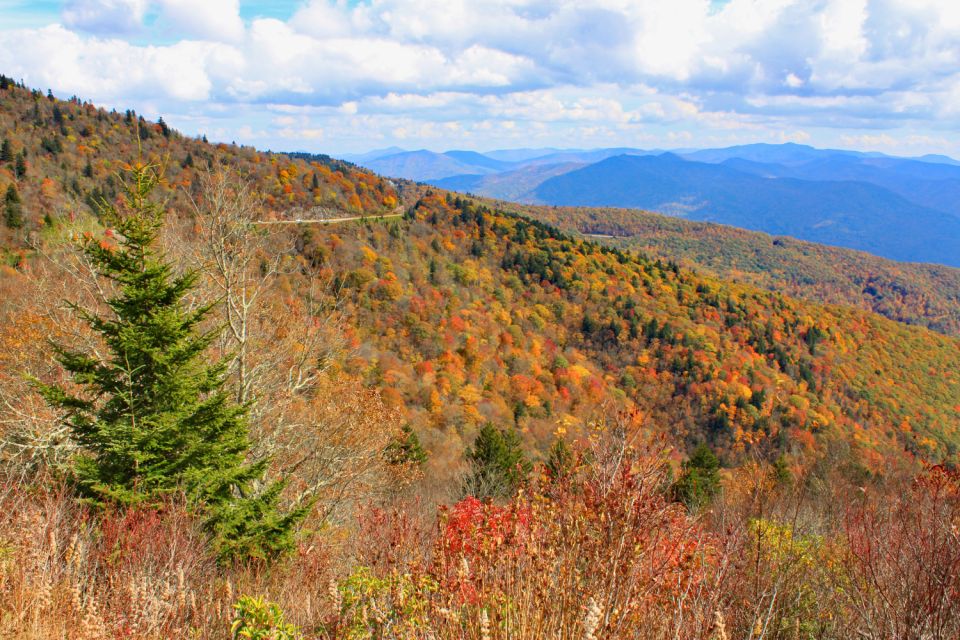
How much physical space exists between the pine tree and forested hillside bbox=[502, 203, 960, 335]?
15744 centimetres

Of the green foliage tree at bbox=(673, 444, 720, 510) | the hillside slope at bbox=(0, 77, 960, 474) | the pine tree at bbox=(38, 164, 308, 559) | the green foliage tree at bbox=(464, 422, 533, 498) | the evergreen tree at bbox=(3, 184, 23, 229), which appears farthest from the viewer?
the hillside slope at bbox=(0, 77, 960, 474)

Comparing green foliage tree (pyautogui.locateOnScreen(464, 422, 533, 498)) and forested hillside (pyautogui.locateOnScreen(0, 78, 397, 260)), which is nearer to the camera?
green foliage tree (pyautogui.locateOnScreen(464, 422, 533, 498))

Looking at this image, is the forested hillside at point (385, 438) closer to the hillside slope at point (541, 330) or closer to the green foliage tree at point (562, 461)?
the green foliage tree at point (562, 461)

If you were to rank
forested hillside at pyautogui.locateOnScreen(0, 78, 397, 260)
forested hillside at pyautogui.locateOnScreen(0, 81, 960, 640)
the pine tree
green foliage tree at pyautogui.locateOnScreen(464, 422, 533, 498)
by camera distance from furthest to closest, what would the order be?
forested hillside at pyautogui.locateOnScreen(0, 78, 397, 260)
green foliage tree at pyautogui.locateOnScreen(464, 422, 533, 498)
the pine tree
forested hillside at pyautogui.locateOnScreen(0, 81, 960, 640)

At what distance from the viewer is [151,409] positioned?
8.09 metres

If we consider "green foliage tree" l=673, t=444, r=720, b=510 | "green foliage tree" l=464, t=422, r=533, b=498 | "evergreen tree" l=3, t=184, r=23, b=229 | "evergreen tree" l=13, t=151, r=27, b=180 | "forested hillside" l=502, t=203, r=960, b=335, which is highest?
"evergreen tree" l=13, t=151, r=27, b=180

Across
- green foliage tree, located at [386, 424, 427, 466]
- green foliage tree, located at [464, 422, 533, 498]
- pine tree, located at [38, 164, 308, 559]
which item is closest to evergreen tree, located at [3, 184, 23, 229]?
green foliage tree, located at [386, 424, 427, 466]

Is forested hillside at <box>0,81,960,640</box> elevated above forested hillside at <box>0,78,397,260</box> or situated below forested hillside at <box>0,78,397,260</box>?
below

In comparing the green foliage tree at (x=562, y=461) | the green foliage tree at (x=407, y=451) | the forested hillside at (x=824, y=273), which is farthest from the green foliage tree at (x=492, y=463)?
the forested hillside at (x=824, y=273)

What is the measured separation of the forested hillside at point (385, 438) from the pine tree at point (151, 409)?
0.15ft

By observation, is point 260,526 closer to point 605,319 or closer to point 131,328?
point 131,328

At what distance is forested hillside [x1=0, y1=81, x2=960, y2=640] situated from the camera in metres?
3.67

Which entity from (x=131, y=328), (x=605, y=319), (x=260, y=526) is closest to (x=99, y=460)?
(x=131, y=328)

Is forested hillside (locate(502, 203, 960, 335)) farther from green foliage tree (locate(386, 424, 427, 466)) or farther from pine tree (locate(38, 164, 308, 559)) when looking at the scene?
pine tree (locate(38, 164, 308, 559))
